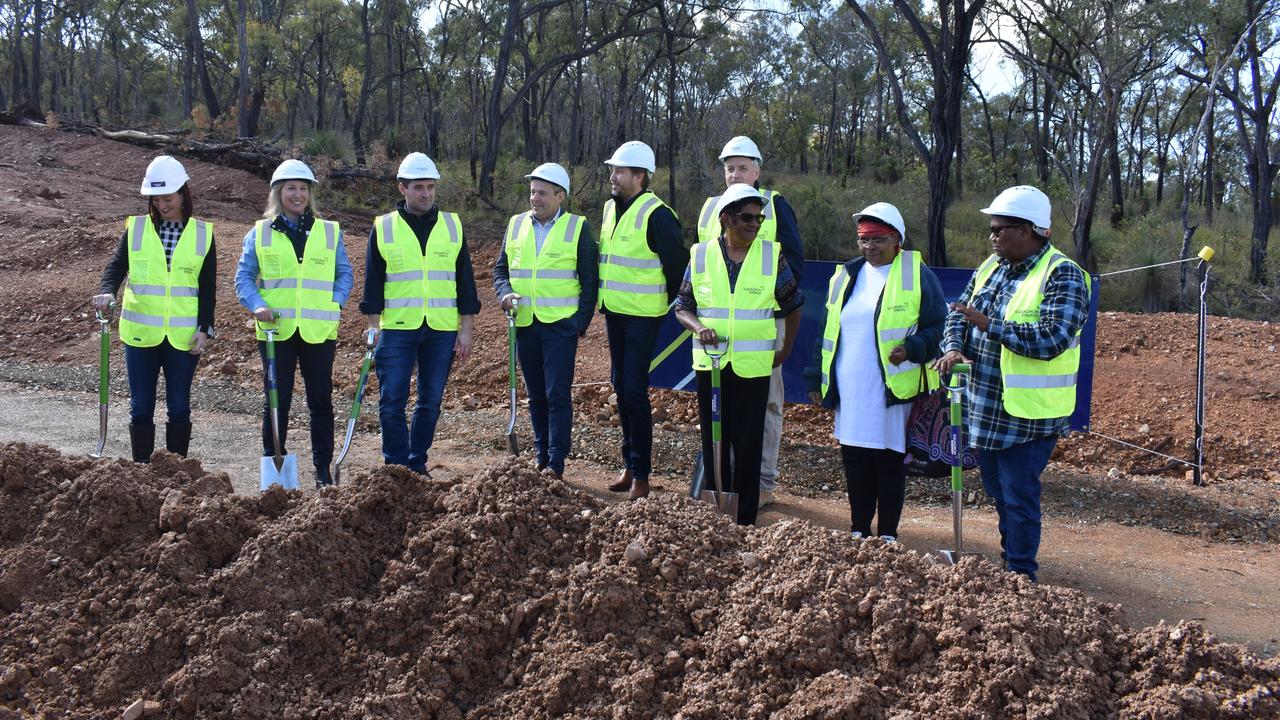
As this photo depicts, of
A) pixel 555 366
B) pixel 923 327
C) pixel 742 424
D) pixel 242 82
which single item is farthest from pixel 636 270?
pixel 242 82

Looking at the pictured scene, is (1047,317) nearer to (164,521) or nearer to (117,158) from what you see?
(164,521)

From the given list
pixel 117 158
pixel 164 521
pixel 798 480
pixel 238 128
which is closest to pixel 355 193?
pixel 117 158

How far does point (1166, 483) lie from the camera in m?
7.38

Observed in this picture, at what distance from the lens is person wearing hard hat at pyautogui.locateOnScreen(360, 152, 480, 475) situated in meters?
5.87

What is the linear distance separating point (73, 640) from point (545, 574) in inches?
65.7

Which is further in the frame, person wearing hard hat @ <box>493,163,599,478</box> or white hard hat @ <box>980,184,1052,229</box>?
person wearing hard hat @ <box>493,163,599,478</box>

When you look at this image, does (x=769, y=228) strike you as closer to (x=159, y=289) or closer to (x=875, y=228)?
(x=875, y=228)

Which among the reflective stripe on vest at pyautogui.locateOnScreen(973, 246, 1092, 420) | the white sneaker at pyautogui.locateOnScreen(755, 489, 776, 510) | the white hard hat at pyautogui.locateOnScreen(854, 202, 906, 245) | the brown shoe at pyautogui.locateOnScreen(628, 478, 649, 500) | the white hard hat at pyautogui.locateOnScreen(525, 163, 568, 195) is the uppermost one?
the white hard hat at pyautogui.locateOnScreen(525, 163, 568, 195)

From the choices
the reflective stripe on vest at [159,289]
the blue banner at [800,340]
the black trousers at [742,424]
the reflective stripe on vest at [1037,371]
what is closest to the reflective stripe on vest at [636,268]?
the black trousers at [742,424]

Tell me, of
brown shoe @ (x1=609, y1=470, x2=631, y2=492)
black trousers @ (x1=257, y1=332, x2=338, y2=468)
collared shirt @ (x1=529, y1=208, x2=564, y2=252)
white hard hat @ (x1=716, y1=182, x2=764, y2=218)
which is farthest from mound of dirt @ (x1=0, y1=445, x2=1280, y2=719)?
brown shoe @ (x1=609, y1=470, x2=631, y2=492)

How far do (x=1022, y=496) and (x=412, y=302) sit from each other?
3346mm

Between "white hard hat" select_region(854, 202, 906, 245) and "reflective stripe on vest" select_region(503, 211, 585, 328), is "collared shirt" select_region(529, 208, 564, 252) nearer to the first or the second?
"reflective stripe on vest" select_region(503, 211, 585, 328)

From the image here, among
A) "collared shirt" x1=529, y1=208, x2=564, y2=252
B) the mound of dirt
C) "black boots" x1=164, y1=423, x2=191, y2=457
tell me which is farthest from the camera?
"collared shirt" x1=529, y1=208, x2=564, y2=252

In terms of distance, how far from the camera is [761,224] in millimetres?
5297
